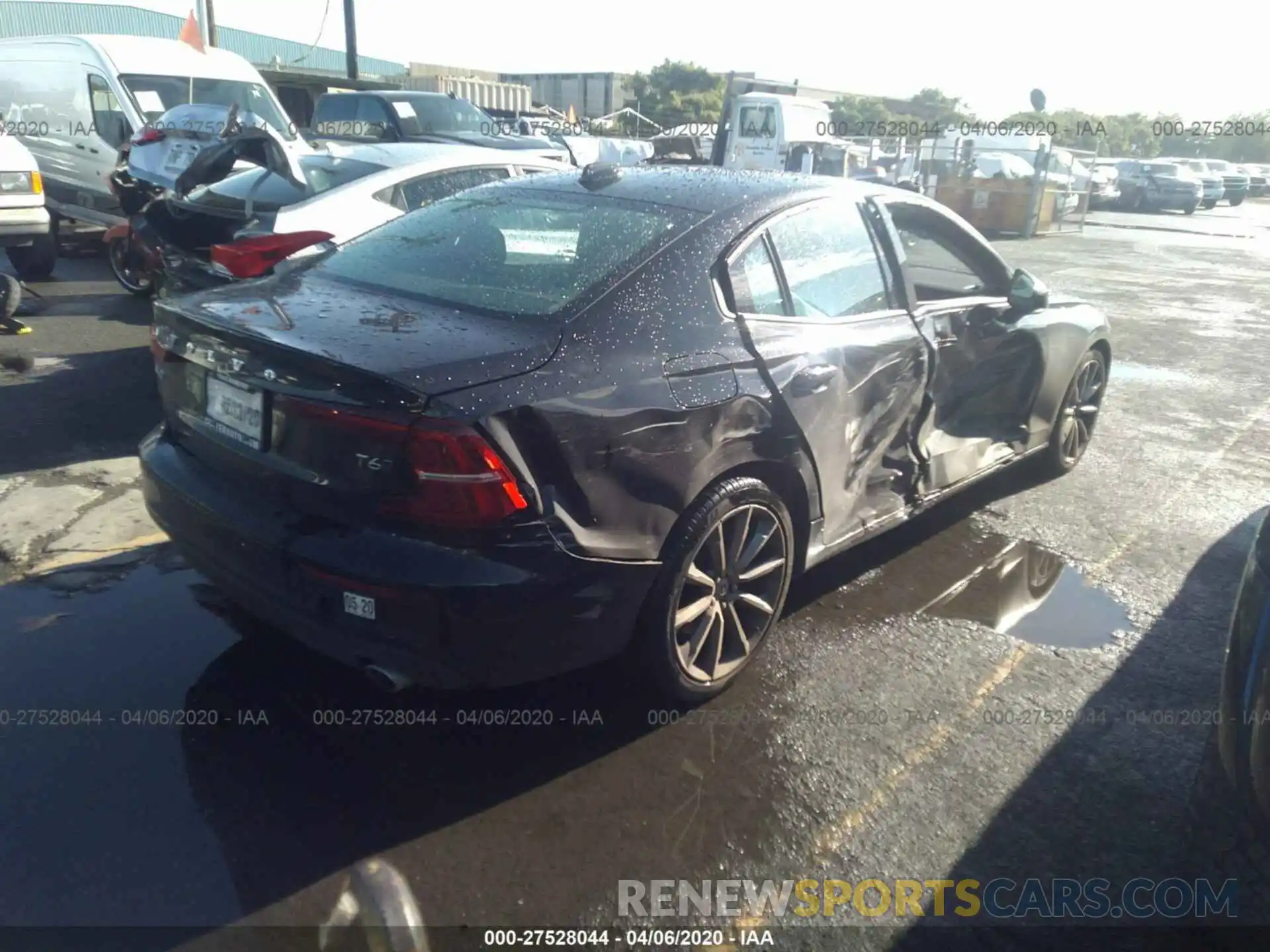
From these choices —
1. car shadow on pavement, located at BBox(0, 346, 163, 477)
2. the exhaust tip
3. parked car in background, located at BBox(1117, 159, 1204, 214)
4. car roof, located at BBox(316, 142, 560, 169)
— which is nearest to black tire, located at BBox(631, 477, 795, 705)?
the exhaust tip

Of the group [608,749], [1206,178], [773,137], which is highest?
[773,137]

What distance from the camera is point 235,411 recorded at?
10.1 feet

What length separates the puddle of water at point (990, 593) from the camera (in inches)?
165

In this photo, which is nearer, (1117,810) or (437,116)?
(1117,810)

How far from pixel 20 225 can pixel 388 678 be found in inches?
310

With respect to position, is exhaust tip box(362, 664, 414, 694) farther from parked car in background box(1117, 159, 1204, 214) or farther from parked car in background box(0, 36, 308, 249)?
parked car in background box(1117, 159, 1204, 214)

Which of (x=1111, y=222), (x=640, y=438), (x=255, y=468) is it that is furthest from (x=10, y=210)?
(x=1111, y=222)

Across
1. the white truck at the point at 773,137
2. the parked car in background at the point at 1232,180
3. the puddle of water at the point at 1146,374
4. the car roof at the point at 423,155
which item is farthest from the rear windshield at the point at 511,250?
the parked car in background at the point at 1232,180

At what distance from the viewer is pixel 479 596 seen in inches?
106

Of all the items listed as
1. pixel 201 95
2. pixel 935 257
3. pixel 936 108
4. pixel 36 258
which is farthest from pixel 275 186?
pixel 936 108

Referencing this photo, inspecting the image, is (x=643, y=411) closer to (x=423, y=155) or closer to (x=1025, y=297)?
(x=1025, y=297)

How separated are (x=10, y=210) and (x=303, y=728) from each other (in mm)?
7491

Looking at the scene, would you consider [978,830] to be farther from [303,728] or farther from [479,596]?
[303,728]

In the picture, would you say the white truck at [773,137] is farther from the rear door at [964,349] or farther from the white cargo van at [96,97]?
the rear door at [964,349]
